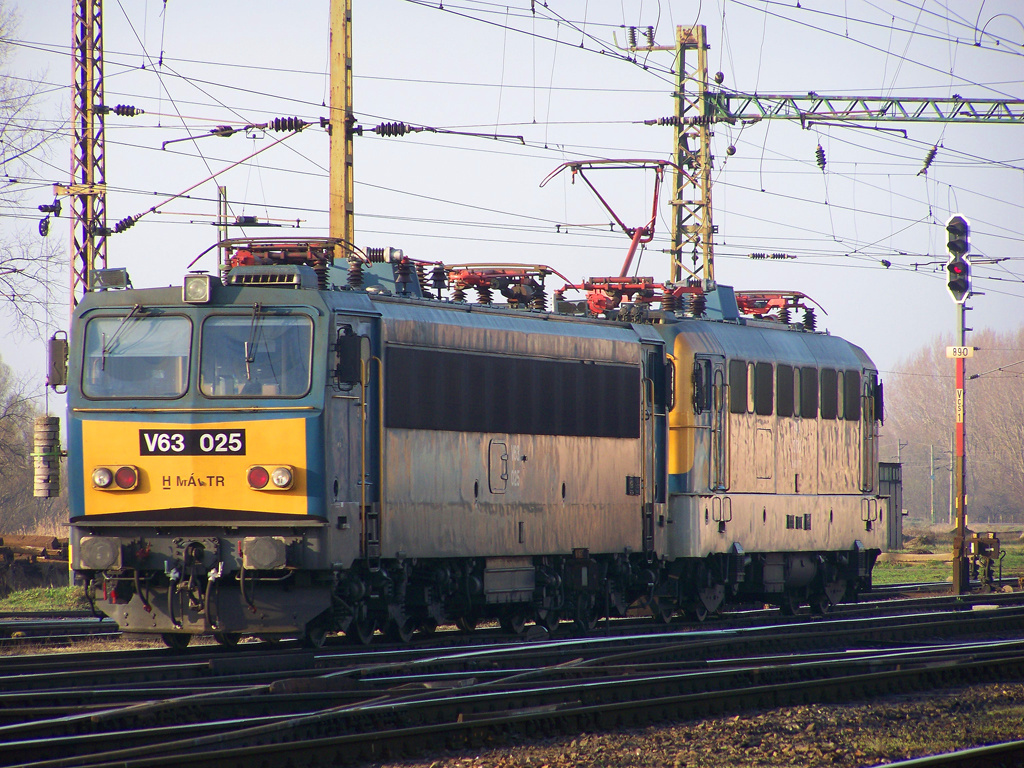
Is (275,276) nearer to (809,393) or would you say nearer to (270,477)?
(270,477)

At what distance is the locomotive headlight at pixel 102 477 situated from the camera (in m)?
13.3

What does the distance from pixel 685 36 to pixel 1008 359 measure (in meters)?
96.3

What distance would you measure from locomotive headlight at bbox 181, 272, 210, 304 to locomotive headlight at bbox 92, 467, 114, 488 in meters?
1.81

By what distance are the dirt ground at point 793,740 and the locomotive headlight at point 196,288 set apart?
5958 mm

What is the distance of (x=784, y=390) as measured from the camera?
2044 centimetres

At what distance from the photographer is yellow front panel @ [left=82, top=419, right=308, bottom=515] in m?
13.1

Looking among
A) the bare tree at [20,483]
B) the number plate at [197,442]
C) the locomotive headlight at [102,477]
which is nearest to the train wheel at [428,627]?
the number plate at [197,442]

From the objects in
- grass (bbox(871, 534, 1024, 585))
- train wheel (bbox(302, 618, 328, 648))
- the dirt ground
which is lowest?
grass (bbox(871, 534, 1024, 585))

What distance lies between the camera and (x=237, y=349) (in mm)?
13414

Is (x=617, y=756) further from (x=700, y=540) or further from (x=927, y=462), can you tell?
(x=927, y=462)

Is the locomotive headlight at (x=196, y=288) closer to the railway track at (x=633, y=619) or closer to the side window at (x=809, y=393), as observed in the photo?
the railway track at (x=633, y=619)

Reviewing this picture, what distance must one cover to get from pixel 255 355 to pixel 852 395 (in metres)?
11.7

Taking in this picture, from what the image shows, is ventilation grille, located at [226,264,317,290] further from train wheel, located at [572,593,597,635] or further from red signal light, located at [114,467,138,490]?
train wheel, located at [572,593,597,635]

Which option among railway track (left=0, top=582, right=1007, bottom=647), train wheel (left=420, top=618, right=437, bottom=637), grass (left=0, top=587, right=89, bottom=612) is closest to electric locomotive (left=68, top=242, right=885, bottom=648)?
train wheel (left=420, top=618, right=437, bottom=637)
